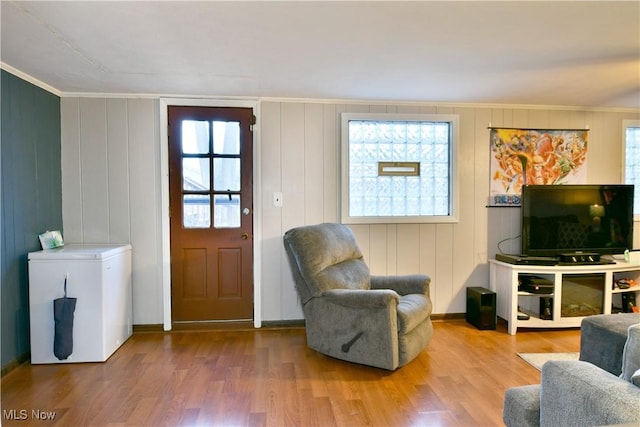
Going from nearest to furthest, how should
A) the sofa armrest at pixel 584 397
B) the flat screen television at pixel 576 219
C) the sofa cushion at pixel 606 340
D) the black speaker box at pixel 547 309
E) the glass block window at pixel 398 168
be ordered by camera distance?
the sofa armrest at pixel 584 397, the sofa cushion at pixel 606 340, the black speaker box at pixel 547 309, the flat screen television at pixel 576 219, the glass block window at pixel 398 168

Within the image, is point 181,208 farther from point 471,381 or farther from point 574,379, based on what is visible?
point 574,379

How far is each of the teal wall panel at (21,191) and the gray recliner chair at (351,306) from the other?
1.94 metres

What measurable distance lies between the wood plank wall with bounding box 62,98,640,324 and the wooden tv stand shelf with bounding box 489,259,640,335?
0.43 meters

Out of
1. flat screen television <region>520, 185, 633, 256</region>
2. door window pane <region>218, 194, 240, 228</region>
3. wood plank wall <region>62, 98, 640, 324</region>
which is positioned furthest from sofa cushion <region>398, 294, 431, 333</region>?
door window pane <region>218, 194, 240, 228</region>

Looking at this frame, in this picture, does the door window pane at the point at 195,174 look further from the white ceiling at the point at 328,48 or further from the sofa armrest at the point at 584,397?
the sofa armrest at the point at 584,397

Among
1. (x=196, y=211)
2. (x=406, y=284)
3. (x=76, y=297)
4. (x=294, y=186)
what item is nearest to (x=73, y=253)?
(x=76, y=297)

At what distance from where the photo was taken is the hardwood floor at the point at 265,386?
2.08 meters

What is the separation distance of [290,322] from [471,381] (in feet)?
5.62

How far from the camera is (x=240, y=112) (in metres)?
3.52

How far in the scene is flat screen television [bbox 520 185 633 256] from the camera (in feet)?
11.7

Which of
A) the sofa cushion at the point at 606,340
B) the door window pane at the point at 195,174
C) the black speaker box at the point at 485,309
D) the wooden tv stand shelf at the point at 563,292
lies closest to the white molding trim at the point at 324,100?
the door window pane at the point at 195,174

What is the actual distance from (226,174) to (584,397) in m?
3.06

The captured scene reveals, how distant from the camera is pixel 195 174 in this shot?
11.5ft

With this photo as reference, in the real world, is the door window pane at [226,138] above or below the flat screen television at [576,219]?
above
